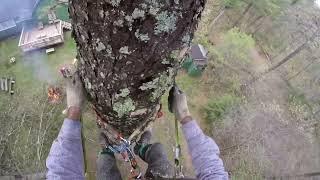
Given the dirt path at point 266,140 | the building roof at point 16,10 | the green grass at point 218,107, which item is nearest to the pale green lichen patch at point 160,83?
the dirt path at point 266,140

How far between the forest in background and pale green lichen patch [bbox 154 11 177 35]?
219 inches

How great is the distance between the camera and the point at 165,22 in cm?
184

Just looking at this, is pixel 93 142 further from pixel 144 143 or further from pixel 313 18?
pixel 313 18

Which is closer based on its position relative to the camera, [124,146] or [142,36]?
[142,36]

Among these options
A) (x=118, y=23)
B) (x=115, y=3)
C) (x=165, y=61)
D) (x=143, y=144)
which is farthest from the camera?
(x=143, y=144)

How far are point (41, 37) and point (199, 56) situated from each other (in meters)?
4.60

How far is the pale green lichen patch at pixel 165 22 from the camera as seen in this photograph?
5.84 feet

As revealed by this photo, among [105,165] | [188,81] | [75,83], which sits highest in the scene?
[188,81]

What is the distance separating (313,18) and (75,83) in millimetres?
13817

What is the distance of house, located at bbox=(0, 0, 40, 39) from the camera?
11.6m

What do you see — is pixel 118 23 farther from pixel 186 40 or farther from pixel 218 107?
pixel 218 107

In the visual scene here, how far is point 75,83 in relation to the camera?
9.46 ft

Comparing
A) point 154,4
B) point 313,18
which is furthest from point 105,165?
point 313,18

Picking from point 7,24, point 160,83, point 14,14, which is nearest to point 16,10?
point 14,14
